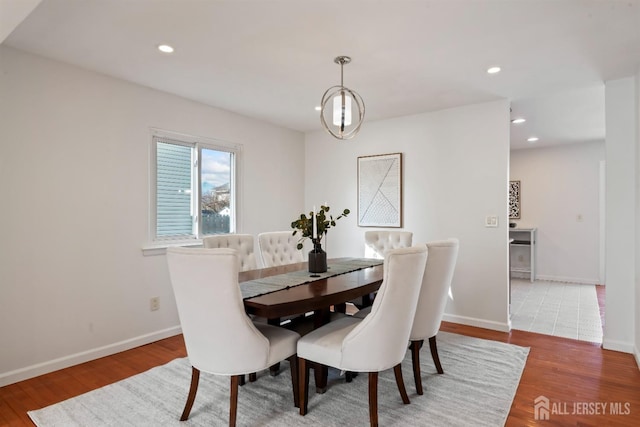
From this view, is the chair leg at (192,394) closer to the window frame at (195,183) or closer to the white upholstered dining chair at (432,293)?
the white upholstered dining chair at (432,293)

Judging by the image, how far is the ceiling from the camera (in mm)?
2057

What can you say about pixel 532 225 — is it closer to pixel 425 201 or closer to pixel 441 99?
pixel 425 201

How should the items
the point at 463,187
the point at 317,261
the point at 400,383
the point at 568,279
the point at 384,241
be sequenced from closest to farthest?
the point at 400,383
the point at 317,261
the point at 384,241
the point at 463,187
the point at 568,279

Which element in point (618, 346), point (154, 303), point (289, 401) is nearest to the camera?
point (289, 401)

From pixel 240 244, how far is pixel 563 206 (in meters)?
5.78

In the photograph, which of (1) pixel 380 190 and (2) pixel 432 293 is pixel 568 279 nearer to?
(1) pixel 380 190

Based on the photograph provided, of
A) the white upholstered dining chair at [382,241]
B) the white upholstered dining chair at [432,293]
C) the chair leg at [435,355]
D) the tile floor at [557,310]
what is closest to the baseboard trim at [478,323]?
the tile floor at [557,310]

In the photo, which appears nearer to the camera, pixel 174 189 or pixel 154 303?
pixel 154 303

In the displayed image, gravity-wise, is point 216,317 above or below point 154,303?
above

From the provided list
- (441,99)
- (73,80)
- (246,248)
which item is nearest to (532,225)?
(441,99)

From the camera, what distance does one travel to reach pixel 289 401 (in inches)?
89.3

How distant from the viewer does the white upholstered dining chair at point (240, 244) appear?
3.03 metres

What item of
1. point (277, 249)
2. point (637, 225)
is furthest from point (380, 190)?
point (637, 225)

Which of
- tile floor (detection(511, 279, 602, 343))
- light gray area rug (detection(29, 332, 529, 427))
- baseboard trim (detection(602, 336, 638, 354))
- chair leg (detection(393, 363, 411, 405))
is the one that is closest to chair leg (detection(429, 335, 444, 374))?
light gray area rug (detection(29, 332, 529, 427))
